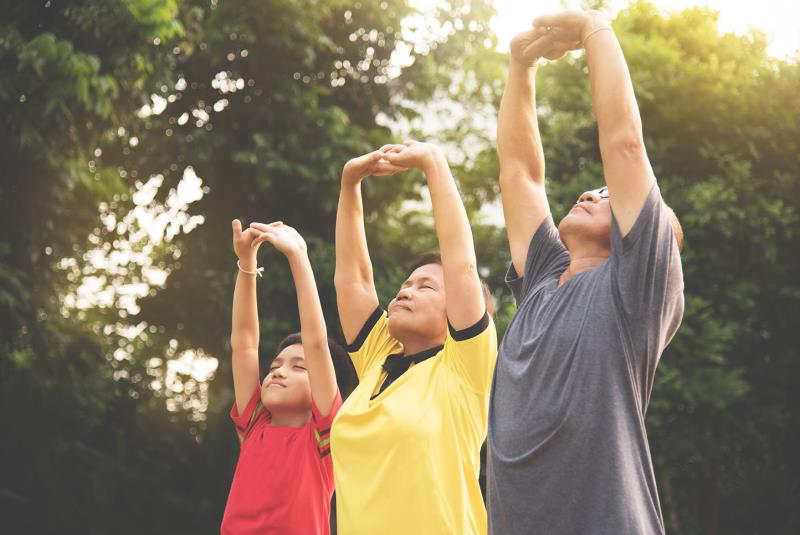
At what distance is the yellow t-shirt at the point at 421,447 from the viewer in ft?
8.39

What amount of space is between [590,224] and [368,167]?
946 mm

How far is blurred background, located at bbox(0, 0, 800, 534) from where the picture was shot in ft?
34.2

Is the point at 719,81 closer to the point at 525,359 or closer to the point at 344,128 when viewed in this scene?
the point at 344,128

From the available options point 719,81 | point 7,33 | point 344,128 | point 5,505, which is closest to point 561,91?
point 719,81

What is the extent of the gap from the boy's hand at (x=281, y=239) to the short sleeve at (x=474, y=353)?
852mm

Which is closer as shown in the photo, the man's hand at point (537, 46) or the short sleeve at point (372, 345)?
the man's hand at point (537, 46)

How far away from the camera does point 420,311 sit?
9.59 feet

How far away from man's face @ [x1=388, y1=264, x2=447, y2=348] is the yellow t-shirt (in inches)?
4.7

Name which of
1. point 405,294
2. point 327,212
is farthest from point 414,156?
point 327,212

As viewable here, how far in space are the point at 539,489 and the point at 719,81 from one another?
10.7 metres

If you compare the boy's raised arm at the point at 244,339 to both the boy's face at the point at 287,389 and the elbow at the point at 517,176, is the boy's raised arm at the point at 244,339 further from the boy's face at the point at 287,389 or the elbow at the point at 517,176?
the elbow at the point at 517,176

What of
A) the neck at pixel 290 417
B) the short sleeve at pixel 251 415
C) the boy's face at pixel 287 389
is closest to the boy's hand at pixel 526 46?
the boy's face at pixel 287 389

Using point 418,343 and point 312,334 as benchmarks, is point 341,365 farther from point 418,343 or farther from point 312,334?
point 418,343

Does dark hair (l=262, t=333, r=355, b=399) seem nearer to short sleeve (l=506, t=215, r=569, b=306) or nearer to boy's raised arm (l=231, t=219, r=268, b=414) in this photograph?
boy's raised arm (l=231, t=219, r=268, b=414)
